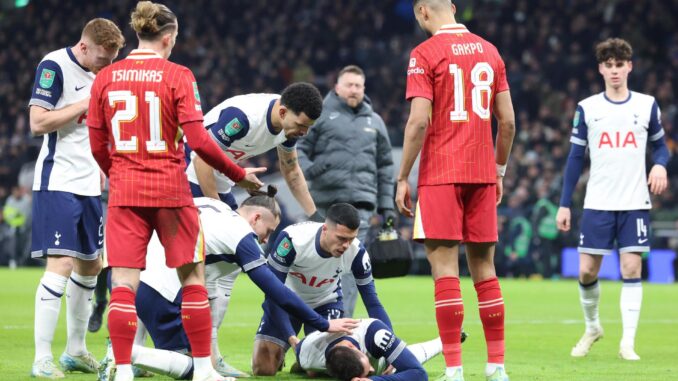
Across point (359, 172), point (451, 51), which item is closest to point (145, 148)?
point (451, 51)

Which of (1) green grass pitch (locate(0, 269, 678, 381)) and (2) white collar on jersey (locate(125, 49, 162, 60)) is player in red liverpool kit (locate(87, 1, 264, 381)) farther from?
(1) green grass pitch (locate(0, 269, 678, 381))

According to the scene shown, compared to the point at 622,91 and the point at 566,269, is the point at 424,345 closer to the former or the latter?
the point at 622,91

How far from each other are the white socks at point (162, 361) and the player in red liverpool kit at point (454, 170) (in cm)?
157

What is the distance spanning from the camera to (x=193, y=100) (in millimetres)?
5789

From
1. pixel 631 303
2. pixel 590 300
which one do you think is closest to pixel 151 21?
pixel 590 300

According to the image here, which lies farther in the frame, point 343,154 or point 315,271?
point 343,154

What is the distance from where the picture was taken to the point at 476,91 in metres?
6.40

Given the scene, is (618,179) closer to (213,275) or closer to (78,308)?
(213,275)

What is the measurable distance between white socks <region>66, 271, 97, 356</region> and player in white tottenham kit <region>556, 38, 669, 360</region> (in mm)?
3978

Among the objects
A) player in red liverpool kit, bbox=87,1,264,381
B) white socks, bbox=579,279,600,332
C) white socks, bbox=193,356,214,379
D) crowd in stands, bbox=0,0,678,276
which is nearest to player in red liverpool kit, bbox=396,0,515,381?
player in red liverpool kit, bbox=87,1,264,381

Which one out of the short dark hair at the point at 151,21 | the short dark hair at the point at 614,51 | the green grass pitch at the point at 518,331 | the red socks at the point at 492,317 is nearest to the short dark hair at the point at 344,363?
the green grass pitch at the point at 518,331

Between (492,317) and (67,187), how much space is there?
2911 mm

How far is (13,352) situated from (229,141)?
2484 millimetres

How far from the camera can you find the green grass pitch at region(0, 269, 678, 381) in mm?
7375
